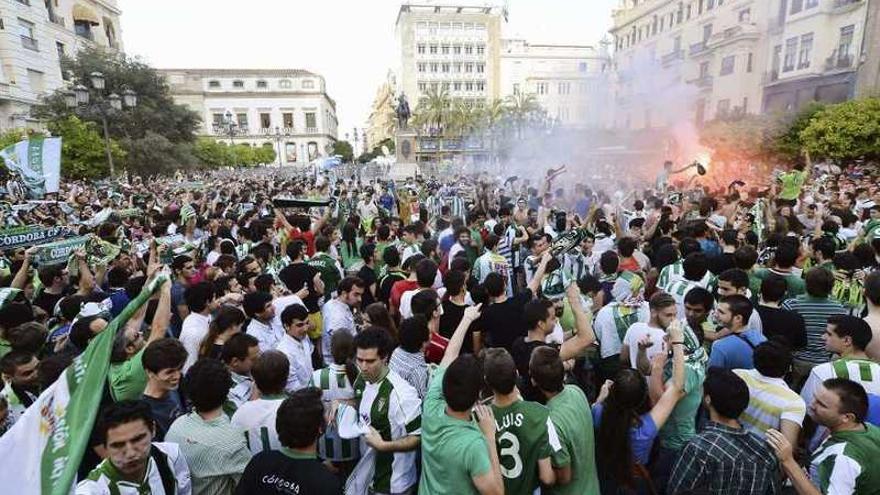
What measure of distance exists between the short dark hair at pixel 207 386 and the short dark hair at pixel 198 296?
177 cm

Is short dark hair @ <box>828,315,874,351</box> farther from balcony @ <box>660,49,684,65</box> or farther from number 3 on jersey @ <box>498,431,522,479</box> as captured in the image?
balcony @ <box>660,49,684,65</box>

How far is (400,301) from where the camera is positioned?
4.88 m

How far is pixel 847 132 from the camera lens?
1961 centimetres

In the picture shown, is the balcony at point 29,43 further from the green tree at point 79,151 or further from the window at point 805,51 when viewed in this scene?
the window at point 805,51

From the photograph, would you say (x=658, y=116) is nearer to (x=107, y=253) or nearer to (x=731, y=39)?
(x=731, y=39)

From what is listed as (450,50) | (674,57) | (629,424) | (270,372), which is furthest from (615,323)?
(450,50)

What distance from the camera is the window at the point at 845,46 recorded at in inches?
1054

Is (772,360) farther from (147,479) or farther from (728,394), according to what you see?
(147,479)

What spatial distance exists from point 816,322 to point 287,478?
410 cm

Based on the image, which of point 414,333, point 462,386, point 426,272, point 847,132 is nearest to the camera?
point 462,386

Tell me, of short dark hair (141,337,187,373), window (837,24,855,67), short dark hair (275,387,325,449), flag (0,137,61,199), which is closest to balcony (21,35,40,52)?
flag (0,137,61,199)

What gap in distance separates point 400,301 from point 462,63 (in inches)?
2891

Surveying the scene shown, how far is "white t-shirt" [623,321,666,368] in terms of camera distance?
3309mm

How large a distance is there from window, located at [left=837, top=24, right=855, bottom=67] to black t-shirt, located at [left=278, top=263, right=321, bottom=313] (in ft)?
113
